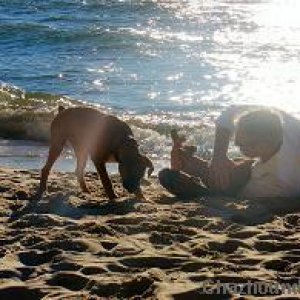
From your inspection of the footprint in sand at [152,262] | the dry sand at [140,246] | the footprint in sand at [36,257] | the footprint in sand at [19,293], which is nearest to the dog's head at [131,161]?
the dry sand at [140,246]

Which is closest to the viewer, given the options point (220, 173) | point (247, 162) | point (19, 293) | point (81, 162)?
point (19, 293)

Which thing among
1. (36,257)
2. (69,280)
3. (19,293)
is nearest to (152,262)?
(69,280)

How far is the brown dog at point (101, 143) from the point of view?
236 inches

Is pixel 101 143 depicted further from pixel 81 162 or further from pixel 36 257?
pixel 36 257

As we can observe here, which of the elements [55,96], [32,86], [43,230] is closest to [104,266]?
[43,230]

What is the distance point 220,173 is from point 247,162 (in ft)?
1.11

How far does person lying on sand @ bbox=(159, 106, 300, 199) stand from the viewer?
19.1 feet

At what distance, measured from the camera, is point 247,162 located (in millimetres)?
6488

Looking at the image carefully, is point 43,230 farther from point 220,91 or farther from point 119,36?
point 119,36

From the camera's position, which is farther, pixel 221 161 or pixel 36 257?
pixel 221 161

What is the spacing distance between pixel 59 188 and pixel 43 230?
1785mm

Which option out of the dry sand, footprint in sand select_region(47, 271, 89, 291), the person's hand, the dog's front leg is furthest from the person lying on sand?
footprint in sand select_region(47, 271, 89, 291)

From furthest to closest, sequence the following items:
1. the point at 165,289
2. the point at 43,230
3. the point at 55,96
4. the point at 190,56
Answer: the point at 190,56 < the point at 55,96 < the point at 43,230 < the point at 165,289

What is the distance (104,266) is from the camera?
4309mm
